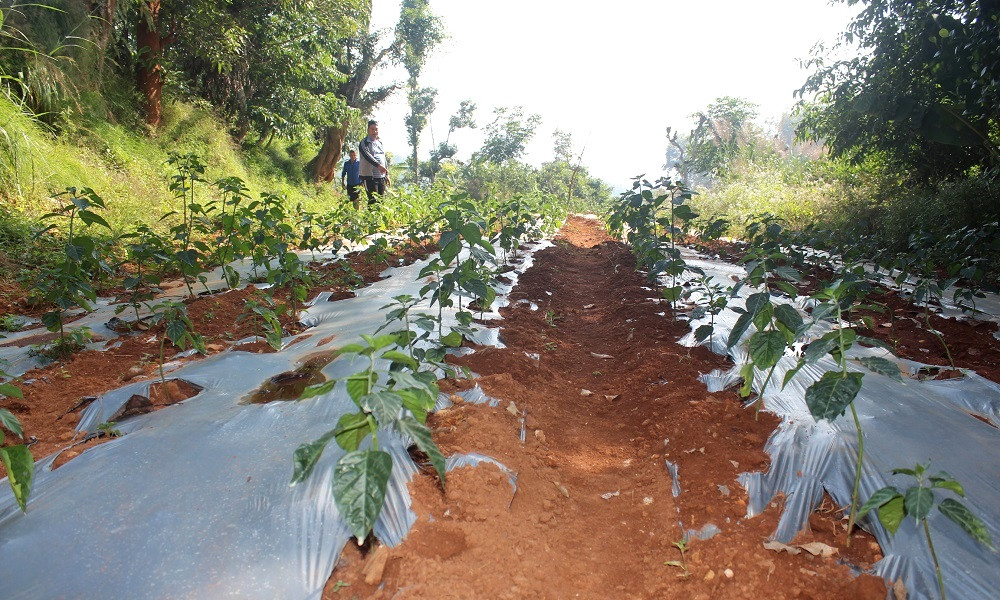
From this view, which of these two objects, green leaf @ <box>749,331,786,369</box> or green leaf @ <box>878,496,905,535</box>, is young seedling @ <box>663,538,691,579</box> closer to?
green leaf @ <box>878,496,905,535</box>

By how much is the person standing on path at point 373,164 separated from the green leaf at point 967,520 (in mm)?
7638

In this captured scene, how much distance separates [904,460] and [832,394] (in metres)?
0.50

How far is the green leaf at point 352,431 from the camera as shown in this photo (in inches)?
45.6


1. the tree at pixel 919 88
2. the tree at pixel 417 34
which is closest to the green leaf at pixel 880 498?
the tree at pixel 919 88

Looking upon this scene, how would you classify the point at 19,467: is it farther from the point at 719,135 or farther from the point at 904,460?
the point at 719,135

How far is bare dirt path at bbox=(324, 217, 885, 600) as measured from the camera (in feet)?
4.23

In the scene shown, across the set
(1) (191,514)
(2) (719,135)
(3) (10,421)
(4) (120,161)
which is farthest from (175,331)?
(2) (719,135)

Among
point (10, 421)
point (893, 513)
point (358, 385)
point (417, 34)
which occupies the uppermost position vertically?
point (417, 34)

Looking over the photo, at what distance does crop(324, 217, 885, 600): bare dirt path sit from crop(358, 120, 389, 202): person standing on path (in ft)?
19.4

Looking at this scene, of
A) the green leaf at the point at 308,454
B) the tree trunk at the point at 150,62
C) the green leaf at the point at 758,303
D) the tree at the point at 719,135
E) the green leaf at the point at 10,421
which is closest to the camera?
the green leaf at the point at 308,454

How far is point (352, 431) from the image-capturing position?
1.20 m

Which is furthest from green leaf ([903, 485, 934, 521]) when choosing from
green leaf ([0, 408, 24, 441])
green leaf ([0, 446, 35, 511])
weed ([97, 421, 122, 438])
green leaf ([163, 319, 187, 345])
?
green leaf ([163, 319, 187, 345])

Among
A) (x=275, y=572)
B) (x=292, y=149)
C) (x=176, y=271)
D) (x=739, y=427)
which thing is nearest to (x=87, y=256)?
(x=176, y=271)

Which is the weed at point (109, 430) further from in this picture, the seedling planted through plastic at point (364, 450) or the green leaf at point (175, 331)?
the seedling planted through plastic at point (364, 450)
